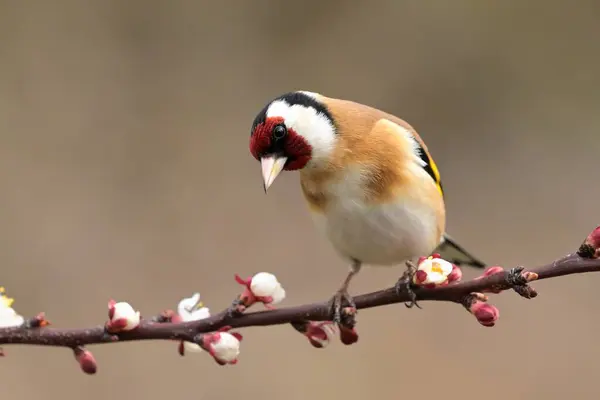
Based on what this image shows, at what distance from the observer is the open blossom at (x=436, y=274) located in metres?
0.64

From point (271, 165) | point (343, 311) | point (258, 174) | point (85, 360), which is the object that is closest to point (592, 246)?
point (343, 311)

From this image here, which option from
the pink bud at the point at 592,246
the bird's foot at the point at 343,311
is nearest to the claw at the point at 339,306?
the bird's foot at the point at 343,311

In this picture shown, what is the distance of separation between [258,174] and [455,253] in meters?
1.18

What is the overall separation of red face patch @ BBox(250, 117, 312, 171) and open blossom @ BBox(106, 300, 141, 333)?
218mm

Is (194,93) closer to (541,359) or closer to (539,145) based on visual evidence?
(539,145)

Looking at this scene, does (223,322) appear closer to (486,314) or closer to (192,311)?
(192,311)

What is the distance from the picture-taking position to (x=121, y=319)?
63 centimetres

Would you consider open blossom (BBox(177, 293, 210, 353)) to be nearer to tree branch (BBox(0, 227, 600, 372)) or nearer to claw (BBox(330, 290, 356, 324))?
tree branch (BBox(0, 227, 600, 372))

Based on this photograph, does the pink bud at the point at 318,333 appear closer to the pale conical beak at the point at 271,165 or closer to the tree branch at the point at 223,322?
the tree branch at the point at 223,322

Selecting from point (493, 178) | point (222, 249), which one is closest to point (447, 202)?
point (493, 178)

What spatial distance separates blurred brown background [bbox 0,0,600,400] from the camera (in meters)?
1.81

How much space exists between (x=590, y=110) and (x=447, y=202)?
1.85 ft

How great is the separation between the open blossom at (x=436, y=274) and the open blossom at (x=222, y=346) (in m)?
0.18

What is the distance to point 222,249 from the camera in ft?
6.73
